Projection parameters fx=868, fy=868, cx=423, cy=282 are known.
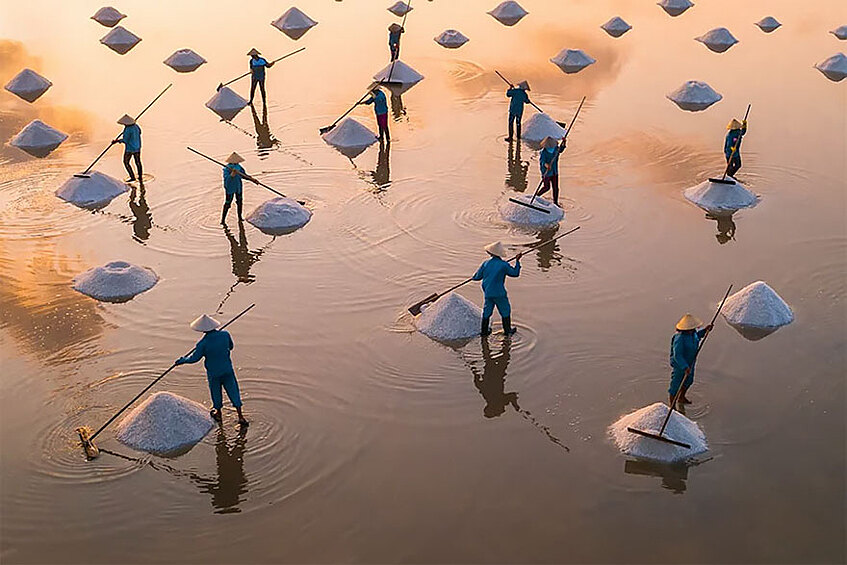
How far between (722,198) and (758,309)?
310 cm

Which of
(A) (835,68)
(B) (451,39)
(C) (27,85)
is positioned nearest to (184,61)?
(C) (27,85)

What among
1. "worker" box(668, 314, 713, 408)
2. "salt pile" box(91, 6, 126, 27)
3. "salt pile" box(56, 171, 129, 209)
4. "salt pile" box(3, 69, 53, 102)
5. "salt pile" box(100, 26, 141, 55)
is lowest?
"salt pile" box(91, 6, 126, 27)

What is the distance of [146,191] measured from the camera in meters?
11.9

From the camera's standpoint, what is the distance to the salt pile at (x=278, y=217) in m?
10.9

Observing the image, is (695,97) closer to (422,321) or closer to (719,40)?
(719,40)

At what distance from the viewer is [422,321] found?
862 centimetres

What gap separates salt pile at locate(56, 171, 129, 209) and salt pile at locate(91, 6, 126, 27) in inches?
448

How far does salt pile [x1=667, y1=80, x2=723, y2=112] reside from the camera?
49.3 ft

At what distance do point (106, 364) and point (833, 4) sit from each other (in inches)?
825

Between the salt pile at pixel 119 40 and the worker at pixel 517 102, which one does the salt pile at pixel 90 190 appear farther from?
the salt pile at pixel 119 40

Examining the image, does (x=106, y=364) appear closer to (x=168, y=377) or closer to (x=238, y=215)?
(x=168, y=377)

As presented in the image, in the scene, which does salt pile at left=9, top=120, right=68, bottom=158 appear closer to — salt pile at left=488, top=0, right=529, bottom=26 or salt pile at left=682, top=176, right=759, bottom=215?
salt pile at left=682, top=176, right=759, bottom=215

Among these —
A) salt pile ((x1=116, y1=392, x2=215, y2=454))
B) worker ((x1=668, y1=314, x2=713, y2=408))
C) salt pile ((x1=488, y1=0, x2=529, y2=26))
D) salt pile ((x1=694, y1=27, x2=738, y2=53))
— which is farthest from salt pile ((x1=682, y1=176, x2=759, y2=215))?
salt pile ((x1=488, y1=0, x2=529, y2=26))

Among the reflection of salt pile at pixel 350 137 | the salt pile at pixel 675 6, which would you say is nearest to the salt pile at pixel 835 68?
the salt pile at pixel 675 6
